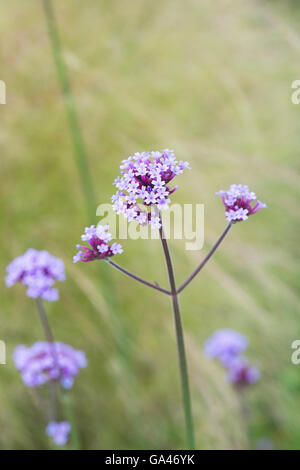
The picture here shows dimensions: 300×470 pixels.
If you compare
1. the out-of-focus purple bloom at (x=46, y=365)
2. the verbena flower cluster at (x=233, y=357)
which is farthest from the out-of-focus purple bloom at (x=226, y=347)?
the out-of-focus purple bloom at (x=46, y=365)

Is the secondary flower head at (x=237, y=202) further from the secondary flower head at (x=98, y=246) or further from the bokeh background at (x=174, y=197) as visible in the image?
the bokeh background at (x=174, y=197)

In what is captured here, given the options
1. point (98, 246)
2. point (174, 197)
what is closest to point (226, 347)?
point (174, 197)

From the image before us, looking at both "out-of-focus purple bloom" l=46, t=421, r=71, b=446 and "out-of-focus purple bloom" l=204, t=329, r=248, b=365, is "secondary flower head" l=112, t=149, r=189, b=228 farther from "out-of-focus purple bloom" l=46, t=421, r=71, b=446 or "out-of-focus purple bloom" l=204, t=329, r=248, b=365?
"out-of-focus purple bloom" l=204, t=329, r=248, b=365

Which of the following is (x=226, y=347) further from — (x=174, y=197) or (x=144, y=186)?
(x=144, y=186)

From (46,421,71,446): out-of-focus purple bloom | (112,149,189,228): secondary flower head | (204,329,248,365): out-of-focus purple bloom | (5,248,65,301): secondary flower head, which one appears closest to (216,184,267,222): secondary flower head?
(112,149,189,228): secondary flower head
